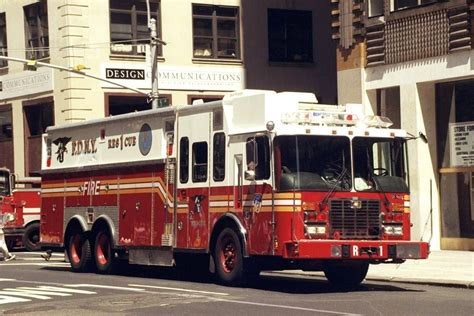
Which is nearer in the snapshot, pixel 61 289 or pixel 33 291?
pixel 33 291

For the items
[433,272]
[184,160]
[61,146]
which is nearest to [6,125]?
[61,146]

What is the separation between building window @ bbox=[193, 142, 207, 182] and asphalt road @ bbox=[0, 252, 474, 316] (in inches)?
74.1

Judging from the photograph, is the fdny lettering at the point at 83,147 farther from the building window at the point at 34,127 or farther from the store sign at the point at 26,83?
the building window at the point at 34,127

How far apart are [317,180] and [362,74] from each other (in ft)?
43.7

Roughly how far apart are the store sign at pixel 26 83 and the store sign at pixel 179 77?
2.67 metres

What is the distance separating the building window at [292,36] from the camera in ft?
152

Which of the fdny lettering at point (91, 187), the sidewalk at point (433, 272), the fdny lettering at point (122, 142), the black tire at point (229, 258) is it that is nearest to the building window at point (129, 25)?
the fdny lettering at point (91, 187)

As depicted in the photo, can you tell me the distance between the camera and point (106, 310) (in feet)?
52.2

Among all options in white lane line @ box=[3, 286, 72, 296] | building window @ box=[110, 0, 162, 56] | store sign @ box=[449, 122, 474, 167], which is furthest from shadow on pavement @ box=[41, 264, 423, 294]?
building window @ box=[110, 0, 162, 56]

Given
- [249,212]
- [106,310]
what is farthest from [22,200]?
[106,310]

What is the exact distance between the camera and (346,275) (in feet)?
67.7

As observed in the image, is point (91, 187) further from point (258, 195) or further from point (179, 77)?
point (179, 77)

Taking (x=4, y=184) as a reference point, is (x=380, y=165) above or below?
below

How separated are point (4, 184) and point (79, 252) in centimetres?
1184
